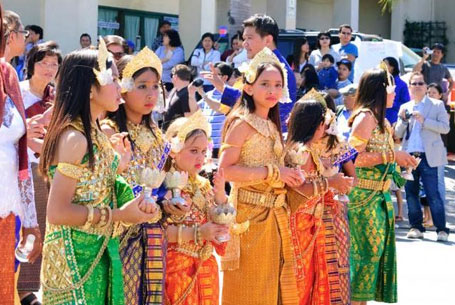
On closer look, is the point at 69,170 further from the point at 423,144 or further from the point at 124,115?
the point at 423,144

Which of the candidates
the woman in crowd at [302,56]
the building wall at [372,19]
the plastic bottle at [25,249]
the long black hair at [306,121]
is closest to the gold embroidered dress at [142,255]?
the plastic bottle at [25,249]

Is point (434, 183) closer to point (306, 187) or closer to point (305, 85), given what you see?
point (305, 85)

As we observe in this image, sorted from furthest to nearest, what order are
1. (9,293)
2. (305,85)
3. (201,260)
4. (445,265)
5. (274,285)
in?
(305,85), (445,265), (274,285), (201,260), (9,293)

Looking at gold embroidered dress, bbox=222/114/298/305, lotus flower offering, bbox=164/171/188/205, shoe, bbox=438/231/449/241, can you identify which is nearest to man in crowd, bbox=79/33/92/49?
shoe, bbox=438/231/449/241

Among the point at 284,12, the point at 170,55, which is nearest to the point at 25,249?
the point at 170,55

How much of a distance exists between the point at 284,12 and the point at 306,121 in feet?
57.0

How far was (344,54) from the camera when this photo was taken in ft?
47.6

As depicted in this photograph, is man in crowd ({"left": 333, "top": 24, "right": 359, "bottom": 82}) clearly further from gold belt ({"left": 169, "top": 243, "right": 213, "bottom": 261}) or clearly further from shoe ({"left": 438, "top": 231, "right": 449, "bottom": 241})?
gold belt ({"left": 169, "top": 243, "right": 213, "bottom": 261})

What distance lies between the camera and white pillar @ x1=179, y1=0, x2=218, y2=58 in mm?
18453

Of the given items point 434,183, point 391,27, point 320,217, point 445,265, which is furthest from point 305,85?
point 391,27

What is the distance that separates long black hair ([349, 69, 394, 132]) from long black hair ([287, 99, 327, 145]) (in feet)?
2.91

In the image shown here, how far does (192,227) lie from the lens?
480 centimetres

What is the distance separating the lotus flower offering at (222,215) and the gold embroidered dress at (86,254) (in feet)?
2.55

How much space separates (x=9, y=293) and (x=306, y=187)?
1.94 metres
